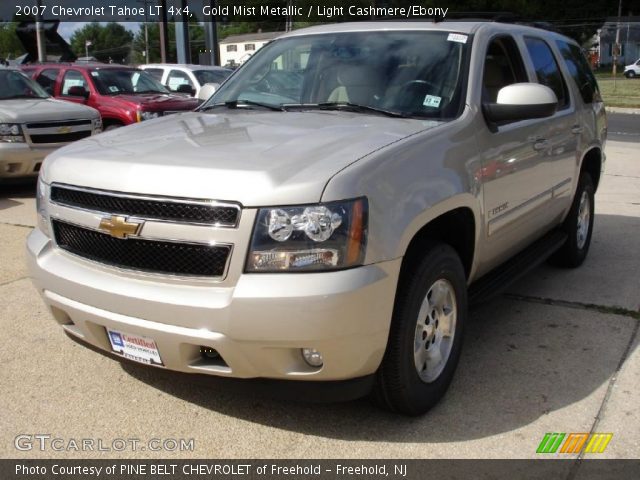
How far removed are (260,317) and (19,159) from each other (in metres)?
7.06

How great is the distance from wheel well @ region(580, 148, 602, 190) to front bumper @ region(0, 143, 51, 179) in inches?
254

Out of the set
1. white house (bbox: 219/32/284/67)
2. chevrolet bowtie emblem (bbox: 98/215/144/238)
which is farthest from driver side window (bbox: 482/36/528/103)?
white house (bbox: 219/32/284/67)

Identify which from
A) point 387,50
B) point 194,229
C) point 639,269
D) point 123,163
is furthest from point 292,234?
point 639,269

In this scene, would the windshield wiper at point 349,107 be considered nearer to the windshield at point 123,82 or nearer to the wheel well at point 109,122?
the wheel well at point 109,122

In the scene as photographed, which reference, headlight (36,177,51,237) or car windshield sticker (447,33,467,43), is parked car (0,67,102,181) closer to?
headlight (36,177,51,237)

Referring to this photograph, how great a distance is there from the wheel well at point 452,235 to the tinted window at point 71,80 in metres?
9.74

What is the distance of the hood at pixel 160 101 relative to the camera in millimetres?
10836

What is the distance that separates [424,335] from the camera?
3.29m

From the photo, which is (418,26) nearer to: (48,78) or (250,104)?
(250,104)

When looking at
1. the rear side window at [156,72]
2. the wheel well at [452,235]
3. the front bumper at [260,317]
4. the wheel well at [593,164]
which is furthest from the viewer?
the rear side window at [156,72]

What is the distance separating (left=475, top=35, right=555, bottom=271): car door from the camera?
149 inches

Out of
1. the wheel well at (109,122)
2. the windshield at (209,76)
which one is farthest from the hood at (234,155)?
the windshield at (209,76)

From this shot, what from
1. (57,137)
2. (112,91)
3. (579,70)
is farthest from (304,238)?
(112,91)

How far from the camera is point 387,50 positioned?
4.10 metres
